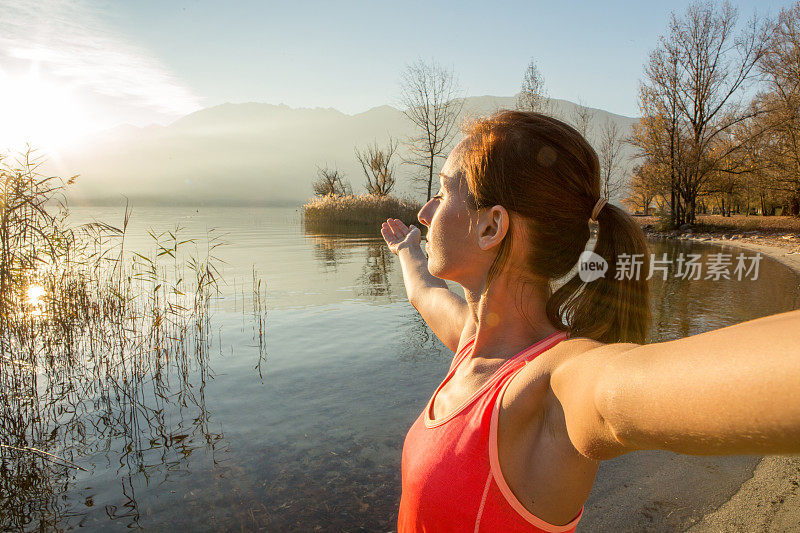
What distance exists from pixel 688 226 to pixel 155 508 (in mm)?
29569

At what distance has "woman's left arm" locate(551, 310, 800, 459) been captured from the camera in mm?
439

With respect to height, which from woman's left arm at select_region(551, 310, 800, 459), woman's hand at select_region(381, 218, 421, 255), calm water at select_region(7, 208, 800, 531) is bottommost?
calm water at select_region(7, 208, 800, 531)

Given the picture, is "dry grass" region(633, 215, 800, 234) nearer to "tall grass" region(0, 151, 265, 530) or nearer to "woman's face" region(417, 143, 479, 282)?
"tall grass" region(0, 151, 265, 530)

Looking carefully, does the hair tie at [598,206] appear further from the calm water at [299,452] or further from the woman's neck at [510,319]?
the calm water at [299,452]

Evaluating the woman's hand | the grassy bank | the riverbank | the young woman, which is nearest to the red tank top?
the young woman

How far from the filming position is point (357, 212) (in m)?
31.9

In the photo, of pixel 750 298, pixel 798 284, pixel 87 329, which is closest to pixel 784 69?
pixel 798 284

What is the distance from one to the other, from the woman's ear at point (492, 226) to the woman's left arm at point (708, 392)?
23.6 inches

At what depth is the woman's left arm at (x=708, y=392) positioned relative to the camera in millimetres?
439

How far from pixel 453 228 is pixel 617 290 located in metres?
0.47

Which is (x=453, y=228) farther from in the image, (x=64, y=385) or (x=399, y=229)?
(x=64, y=385)

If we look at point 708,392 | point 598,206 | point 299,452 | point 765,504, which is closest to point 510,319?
point 598,206

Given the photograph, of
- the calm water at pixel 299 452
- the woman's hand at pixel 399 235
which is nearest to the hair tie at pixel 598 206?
the woman's hand at pixel 399 235

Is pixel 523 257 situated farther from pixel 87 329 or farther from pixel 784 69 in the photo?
pixel 784 69
